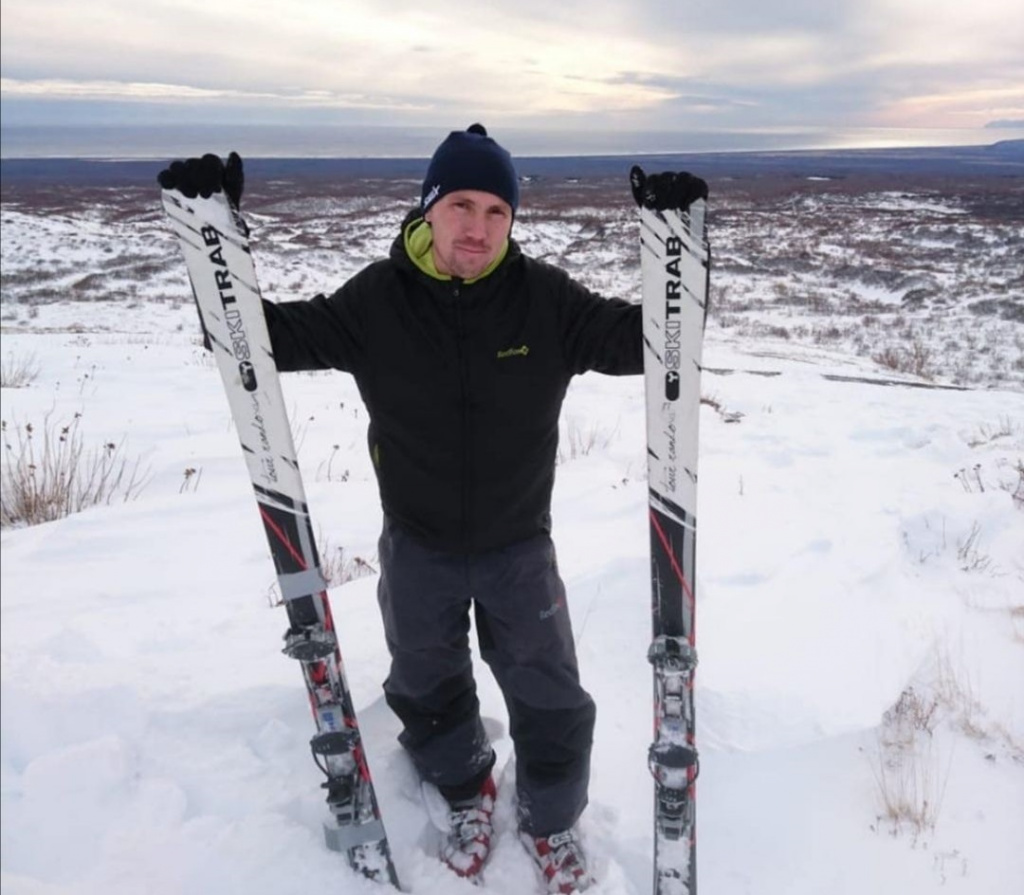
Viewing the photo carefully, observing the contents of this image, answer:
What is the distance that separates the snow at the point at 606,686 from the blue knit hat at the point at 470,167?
163 cm

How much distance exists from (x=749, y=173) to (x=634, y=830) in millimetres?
82801

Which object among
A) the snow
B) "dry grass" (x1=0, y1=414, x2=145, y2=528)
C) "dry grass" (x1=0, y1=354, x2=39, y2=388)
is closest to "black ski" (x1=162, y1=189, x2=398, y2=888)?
the snow

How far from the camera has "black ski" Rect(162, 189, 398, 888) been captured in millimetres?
1700

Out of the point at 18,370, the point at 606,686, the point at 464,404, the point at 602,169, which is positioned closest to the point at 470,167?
the point at 464,404

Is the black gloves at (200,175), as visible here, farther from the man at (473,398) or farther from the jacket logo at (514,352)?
the jacket logo at (514,352)

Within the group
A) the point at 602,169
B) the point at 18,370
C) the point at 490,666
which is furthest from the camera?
the point at 602,169

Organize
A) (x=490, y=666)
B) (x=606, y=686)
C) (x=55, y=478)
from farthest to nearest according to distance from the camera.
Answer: (x=55, y=478) → (x=606, y=686) → (x=490, y=666)

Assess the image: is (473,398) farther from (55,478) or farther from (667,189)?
(55,478)

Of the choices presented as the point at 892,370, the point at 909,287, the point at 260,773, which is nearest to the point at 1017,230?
the point at 909,287

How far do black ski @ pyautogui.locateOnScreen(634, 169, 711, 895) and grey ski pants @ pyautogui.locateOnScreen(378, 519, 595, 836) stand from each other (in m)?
0.26

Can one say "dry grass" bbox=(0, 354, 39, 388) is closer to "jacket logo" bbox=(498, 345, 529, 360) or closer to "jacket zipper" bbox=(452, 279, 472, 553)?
"jacket zipper" bbox=(452, 279, 472, 553)

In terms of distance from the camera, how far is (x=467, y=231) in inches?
65.7

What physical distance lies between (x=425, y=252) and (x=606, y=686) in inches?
67.8

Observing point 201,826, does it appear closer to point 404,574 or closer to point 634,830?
point 404,574
